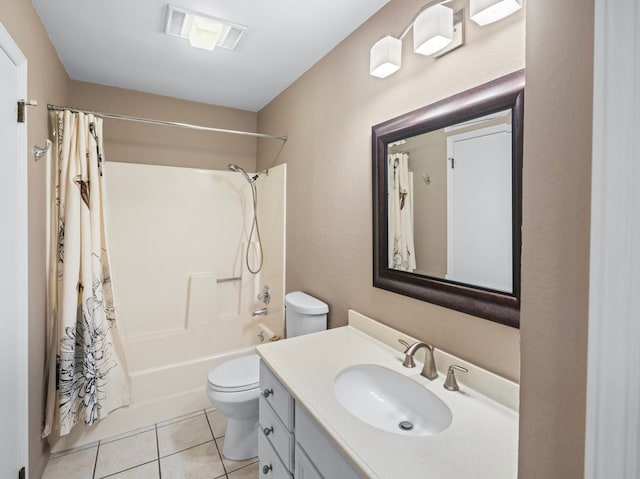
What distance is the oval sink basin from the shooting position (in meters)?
1.12

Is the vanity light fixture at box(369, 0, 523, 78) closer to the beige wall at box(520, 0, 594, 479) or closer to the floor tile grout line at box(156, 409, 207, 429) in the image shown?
the beige wall at box(520, 0, 594, 479)

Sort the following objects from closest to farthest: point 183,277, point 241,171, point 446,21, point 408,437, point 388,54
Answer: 1. point 408,437
2. point 446,21
3. point 388,54
4. point 183,277
5. point 241,171

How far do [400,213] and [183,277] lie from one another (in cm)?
202

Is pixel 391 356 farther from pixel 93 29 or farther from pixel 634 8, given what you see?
pixel 93 29

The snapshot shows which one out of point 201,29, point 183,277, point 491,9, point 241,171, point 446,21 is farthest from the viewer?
point 241,171

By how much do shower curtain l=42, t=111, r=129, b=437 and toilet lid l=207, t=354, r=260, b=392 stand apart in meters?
0.75

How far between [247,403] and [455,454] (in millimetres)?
1329

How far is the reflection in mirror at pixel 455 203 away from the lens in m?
1.10

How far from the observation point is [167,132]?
277 centimetres

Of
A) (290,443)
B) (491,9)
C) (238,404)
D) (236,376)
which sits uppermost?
(491,9)

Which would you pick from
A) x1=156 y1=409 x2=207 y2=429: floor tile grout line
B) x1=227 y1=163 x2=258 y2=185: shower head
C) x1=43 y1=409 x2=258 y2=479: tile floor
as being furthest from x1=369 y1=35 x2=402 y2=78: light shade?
x1=156 y1=409 x2=207 y2=429: floor tile grout line

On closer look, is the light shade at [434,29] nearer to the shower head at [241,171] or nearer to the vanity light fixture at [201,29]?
the vanity light fixture at [201,29]

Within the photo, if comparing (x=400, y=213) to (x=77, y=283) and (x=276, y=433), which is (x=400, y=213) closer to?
(x=276, y=433)

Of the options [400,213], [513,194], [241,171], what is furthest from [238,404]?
[241,171]
